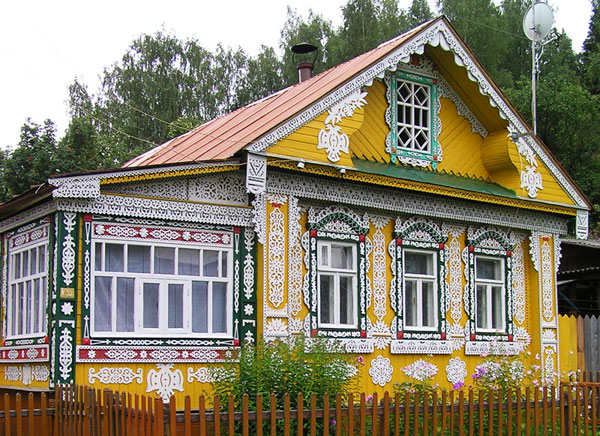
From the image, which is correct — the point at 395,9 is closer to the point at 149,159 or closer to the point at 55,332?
the point at 149,159

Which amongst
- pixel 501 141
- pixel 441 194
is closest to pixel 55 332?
pixel 441 194

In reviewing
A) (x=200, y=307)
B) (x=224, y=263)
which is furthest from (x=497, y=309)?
(x=200, y=307)

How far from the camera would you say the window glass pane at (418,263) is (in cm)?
1477

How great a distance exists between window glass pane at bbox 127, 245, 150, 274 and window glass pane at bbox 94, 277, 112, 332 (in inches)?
14.9

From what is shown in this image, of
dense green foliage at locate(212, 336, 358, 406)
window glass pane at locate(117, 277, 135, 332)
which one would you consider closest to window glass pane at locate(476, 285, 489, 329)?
dense green foliage at locate(212, 336, 358, 406)

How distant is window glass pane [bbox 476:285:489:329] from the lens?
15745mm

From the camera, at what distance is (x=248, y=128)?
44.3 ft

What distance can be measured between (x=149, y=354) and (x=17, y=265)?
9.13 ft

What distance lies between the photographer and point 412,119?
1508 cm

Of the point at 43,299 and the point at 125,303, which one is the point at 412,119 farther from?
the point at 43,299

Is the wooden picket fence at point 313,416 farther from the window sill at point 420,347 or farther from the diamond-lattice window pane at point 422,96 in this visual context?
the diamond-lattice window pane at point 422,96

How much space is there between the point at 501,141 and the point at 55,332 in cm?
872

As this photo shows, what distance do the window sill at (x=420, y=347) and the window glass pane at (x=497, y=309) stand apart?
4.97ft

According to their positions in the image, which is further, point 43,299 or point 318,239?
point 318,239
